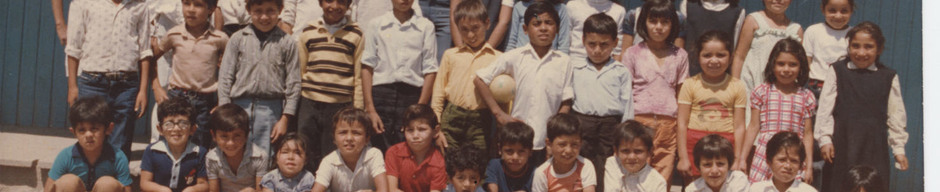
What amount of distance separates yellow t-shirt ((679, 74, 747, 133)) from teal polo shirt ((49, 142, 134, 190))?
130 inches

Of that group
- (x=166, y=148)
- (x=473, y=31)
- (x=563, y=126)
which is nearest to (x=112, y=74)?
(x=166, y=148)

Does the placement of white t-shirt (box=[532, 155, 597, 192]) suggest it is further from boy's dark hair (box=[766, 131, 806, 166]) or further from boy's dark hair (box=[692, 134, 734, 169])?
boy's dark hair (box=[766, 131, 806, 166])

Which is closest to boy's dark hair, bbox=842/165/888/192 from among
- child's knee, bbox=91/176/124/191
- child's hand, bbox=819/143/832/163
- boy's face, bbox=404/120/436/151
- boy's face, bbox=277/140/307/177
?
child's hand, bbox=819/143/832/163

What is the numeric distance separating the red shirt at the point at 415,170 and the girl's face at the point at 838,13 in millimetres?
2577

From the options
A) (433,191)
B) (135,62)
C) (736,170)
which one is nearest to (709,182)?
(736,170)

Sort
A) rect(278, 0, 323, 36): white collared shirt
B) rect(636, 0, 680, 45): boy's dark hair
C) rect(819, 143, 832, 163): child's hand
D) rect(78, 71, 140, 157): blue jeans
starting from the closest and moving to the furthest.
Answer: rect(819, 143, 832, 163): child's hand → rect(636, 0, 680, 45): boy's dark hair → rect(78, 71, 140, 157): blue jeans → rect(278, 0, 323, 36): white collared shirt

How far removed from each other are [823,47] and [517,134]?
207cm

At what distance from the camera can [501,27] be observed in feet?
17.8

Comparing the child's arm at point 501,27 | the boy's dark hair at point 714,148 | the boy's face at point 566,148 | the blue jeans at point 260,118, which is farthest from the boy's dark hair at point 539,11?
the blue jeans at point 260,118

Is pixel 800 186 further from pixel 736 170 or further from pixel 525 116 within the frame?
pixel 525 116

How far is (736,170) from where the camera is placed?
4.78 metres

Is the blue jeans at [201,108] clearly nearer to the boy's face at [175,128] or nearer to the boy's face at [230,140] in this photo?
the boy's face at [175,128]

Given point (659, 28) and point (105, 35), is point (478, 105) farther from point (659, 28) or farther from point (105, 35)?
point (105, 35)

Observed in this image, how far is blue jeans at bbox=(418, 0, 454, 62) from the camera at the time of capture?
5523mm
